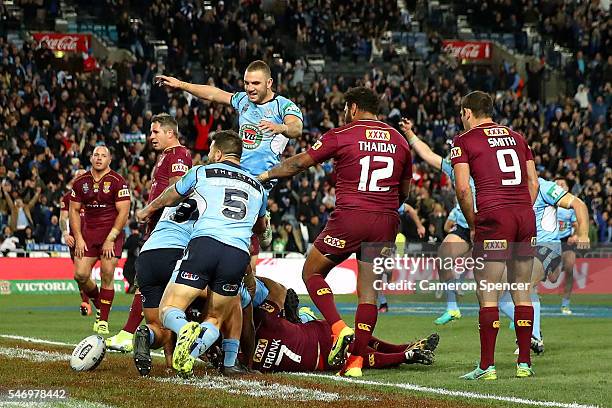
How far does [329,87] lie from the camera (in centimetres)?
3725

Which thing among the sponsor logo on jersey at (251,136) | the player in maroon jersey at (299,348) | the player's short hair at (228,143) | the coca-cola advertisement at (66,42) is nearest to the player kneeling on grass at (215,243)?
the player's short hair at (228,143)

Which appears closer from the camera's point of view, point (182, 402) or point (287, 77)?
point (182, 402)

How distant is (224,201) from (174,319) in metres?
1.10

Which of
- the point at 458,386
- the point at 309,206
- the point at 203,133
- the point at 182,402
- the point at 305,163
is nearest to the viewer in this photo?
the point at 182,402

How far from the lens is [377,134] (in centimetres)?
1076

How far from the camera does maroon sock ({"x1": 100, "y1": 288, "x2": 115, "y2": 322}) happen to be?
15.5 m

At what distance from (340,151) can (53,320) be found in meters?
8.81

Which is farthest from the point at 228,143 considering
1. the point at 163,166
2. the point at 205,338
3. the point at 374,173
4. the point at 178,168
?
the point at 163,166

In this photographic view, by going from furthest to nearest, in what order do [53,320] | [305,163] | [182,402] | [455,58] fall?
[455,58]
[53,320]
[305,163]
[182,402]

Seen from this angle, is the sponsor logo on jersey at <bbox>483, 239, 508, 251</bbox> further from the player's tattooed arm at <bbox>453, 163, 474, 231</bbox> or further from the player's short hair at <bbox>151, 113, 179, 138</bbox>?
the player's short hair at <bbox>151, 113, 179, 138</bbox>

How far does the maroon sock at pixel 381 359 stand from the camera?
11.0 meters

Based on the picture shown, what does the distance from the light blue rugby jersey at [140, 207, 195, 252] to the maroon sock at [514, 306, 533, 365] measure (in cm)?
310

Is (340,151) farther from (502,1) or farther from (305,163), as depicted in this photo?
(502,1)

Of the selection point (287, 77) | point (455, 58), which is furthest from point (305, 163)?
point (455, 58)
